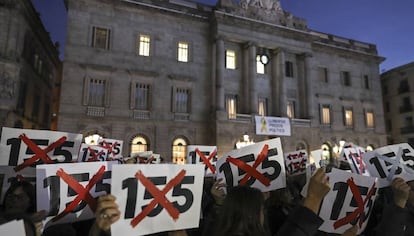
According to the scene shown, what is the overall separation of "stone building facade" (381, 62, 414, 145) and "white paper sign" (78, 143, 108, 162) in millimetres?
41243

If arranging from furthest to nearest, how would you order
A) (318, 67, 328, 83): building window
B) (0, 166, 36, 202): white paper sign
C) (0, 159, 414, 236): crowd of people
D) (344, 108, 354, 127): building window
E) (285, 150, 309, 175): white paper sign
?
(344, 108, 354, 127): building window < (318, 67, 328, 83): building window < (285, 150, 309, 175): white paper sign < (0, 166, 36, 202): white paper sign < (0, 159, 414, 236): crowd of people

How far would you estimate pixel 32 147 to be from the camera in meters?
4.93

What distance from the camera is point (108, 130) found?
20719 mm

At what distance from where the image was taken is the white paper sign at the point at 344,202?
10.8ft

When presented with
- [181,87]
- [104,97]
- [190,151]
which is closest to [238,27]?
[181,87]

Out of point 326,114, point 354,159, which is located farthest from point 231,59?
point 354,159

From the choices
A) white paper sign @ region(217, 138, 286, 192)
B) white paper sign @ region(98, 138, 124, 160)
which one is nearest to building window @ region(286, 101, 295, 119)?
white paper sign @ region(98, 138, 124, 160)

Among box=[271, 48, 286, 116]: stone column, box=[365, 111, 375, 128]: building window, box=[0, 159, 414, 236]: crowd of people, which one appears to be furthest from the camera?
box=[365, 111, 375, 128]: building window

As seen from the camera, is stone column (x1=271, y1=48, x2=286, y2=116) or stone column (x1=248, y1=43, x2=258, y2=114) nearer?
stone column (x1=248, y1=43, x2=258, y2=114)

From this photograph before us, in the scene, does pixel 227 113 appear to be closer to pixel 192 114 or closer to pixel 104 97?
pixel 192 114

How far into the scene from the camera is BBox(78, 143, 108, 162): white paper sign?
809 centimetres

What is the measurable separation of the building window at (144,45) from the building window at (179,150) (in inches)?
306

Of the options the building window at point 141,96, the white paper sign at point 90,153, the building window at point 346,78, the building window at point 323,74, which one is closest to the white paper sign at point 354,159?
the white paper sign at point 90,153

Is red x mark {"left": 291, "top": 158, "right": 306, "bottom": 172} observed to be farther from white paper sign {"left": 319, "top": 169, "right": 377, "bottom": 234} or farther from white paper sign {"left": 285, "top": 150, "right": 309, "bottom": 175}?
white paper sign {"left": 319, "top": 169, "right": 377, "bottom": 234}
